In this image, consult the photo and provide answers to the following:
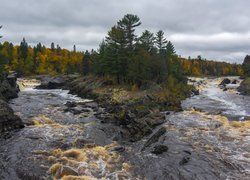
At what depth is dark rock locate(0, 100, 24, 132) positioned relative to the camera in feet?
101

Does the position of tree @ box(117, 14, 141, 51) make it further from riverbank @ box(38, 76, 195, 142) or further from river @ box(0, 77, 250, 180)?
river @ box(0, 77, 250, 180)

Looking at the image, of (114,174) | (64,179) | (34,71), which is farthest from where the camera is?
(34,71)

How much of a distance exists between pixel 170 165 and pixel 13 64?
111 metres

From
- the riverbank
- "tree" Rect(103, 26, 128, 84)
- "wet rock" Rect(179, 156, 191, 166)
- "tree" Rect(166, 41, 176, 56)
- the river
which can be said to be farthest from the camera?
"tree" Rect(166, 41, 176, 56)

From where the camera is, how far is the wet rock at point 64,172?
797 inches

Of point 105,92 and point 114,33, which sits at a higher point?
point 114,33

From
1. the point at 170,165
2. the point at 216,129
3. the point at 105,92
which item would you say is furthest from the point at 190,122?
the point at 105,92

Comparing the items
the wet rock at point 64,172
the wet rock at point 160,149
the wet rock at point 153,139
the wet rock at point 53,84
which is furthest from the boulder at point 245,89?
the wet rock at point 64,172

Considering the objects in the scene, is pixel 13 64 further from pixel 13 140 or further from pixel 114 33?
pixel 13 140

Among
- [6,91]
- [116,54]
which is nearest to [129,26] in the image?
[116,54]

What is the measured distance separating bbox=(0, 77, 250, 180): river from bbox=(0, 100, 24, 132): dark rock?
0.95 metres

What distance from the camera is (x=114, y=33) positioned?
67500mm

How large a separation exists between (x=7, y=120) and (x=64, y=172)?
547 inches

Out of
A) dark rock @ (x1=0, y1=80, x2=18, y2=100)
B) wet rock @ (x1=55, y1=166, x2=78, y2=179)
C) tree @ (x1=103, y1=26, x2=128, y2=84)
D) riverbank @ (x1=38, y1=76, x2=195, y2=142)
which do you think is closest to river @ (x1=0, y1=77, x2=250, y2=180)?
wet rock @ (x1=55, y1=166, x2=78, y2=179)
